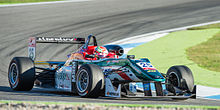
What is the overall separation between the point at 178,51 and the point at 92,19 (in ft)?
31.8

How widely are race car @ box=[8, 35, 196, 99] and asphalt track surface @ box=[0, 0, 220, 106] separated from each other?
4.07 m

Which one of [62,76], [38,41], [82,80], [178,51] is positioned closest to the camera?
[82,80]

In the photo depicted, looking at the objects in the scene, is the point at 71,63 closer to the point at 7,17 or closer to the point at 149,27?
the point at 149,27

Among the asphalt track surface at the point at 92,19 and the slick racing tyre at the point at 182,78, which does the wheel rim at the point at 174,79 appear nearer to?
the slick racing tyre at the point at 182,78

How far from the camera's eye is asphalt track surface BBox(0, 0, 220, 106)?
60.1 feet

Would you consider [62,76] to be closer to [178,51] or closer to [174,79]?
[174,79]

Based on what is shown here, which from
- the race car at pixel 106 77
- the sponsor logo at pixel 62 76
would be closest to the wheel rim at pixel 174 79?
the race car at pixel 106 77

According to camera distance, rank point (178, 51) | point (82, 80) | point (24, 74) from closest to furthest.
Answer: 1. point (82, 80)
2. point (24, 74)
3. point (178, 51)

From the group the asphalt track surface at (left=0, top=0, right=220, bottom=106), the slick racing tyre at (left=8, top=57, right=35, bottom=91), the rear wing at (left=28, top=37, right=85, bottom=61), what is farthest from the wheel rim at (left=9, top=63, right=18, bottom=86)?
the asphalt track surface at (left=0, top=0, right=220, bottom=106)

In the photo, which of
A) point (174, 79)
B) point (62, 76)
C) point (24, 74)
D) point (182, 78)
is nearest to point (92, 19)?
point (62, 76)

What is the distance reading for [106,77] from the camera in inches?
386

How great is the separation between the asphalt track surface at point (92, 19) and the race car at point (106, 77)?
4.07m

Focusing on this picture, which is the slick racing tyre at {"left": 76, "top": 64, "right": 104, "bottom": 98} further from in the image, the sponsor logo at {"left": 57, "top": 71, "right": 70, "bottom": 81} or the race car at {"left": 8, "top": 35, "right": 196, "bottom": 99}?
the sponsor logo at {"left": 57, "top": 71, "right": 70, "bottom": 81}

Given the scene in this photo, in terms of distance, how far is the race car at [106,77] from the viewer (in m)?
8.88
